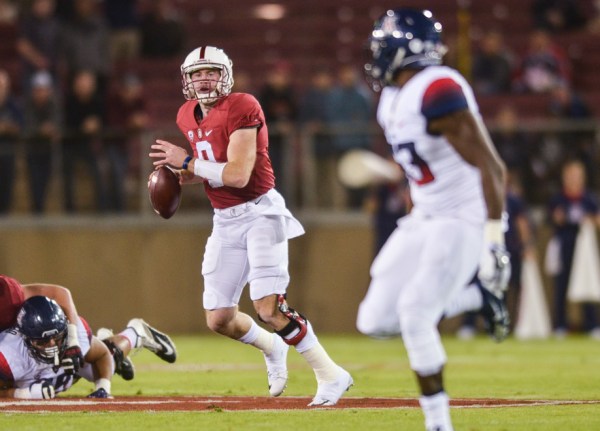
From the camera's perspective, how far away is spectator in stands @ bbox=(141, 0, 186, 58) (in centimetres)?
1725

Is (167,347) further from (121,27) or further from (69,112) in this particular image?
(121,27)

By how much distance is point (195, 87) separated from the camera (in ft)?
25.2

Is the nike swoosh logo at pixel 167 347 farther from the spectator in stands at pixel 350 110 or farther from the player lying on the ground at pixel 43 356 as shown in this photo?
the spectator in stands at pixel 350 110

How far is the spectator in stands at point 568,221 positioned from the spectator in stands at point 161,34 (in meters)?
5.60

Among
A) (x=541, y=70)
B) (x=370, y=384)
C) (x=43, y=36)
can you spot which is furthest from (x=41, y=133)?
(x=370, y=384)

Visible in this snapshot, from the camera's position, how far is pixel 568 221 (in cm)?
1451

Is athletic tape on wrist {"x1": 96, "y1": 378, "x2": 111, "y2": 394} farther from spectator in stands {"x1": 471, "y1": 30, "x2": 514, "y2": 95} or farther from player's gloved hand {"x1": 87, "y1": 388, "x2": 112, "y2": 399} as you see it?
spectator in stands {"x1": 471, "y1": 30, "x2": 514, "y2": 95}

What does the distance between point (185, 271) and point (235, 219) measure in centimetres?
811

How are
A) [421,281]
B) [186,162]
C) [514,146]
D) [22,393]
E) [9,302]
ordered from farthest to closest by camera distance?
1. [514,146]
2. [22,393]
3. [9,302]
4. [186,162]
5. [421,281]

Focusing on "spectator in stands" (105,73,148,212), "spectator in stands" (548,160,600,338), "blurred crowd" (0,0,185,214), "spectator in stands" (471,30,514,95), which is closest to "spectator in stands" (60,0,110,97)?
"blurred crowd" (0,0,185,214)

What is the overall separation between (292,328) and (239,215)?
72 centimetres

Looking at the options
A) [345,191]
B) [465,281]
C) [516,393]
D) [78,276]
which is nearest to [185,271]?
[78,276]

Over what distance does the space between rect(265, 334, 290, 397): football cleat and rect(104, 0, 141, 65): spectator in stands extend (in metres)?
10.0

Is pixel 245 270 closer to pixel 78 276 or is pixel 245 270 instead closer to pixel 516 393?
pixel 516 393
